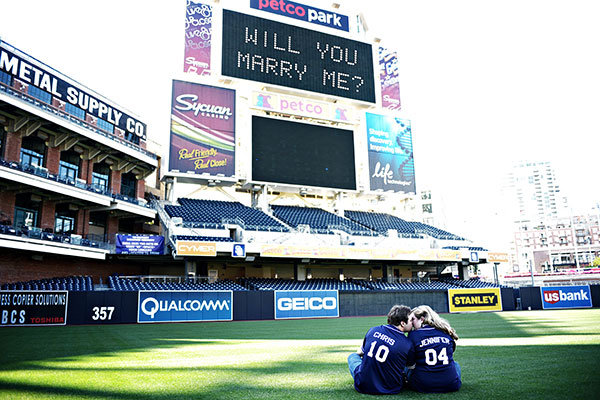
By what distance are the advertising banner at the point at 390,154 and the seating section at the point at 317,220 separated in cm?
418

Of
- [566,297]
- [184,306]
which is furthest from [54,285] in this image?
[566,297]

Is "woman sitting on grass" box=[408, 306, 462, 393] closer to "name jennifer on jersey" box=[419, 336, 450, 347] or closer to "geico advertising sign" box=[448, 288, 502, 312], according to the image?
"name jennifer on jersey" box=[419, 336, 450, 347]

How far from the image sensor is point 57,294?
21047 mm

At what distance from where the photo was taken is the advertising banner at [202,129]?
34531 millimetres

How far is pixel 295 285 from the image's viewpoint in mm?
31703

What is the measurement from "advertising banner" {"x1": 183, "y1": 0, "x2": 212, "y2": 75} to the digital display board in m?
1.66

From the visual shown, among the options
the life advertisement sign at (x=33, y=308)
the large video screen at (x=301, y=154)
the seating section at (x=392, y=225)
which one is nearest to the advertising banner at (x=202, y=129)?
the large video screen at (x=301, y=154)

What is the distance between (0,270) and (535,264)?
119517 millimetres

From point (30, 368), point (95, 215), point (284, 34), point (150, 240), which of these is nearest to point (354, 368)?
point (30, 368)

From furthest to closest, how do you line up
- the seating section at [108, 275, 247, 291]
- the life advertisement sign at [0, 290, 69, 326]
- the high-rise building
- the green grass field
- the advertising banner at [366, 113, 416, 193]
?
1. the high-rise building
2. the advertising banner at [366, 113, 416, 193]
3. the seating section at [108, 275, 247, 291]
4. the life advertisement sign at [0, 290, 69, 326]
5. the green grass field

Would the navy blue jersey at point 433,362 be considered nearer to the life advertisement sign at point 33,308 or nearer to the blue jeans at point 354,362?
the blue jeans at point 354,362

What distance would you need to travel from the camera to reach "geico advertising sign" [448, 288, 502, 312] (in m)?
29.9

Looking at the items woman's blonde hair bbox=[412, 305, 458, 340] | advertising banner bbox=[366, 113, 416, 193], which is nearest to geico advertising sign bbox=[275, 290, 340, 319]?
advertising banner bbox=[366, 113, 416, 193]

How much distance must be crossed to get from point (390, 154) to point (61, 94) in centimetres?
2626
